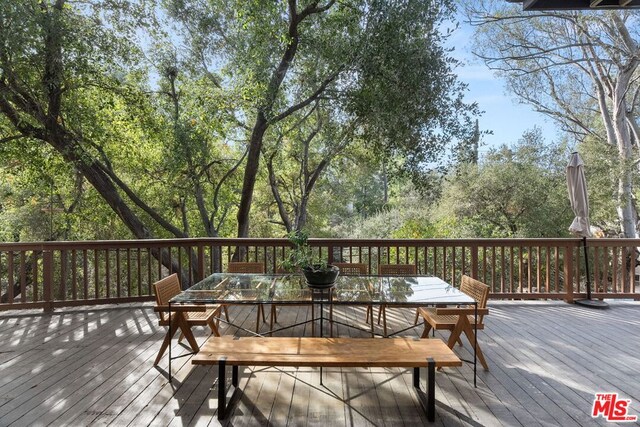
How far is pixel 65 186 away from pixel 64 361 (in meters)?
7.89

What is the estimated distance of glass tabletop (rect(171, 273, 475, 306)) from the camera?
2963mm

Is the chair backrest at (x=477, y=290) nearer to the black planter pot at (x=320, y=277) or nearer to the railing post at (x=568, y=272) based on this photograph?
the black planter pot at (x=320, y=277)

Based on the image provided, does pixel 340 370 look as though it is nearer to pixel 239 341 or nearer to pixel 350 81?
pixel 239 341

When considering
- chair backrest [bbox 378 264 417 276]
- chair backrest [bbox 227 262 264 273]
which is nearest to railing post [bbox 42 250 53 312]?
chair backrest [bbox 227 262 264 273]

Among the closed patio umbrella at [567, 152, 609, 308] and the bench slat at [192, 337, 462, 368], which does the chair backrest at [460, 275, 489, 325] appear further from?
the closed patio umbrella at [567, 152, 609, 308]

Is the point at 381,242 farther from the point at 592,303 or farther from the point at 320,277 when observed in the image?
the point at 592,303

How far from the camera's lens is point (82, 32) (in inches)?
231

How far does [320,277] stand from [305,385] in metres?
0.85

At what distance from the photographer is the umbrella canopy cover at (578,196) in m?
5.25

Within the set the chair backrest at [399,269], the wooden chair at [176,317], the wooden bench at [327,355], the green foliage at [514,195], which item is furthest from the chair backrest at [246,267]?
the green foliage at [514,195]

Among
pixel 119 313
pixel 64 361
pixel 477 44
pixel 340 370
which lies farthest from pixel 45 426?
pixel 477 44

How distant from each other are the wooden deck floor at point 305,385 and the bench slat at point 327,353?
36 cm

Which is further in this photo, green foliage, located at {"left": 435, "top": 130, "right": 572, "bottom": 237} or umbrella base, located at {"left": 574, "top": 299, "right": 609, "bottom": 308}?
green foliage, located at {"left": 435, "top": 130, "right": 572, "bottom": 237}

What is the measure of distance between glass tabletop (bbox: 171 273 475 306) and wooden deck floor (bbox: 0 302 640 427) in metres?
0.62
